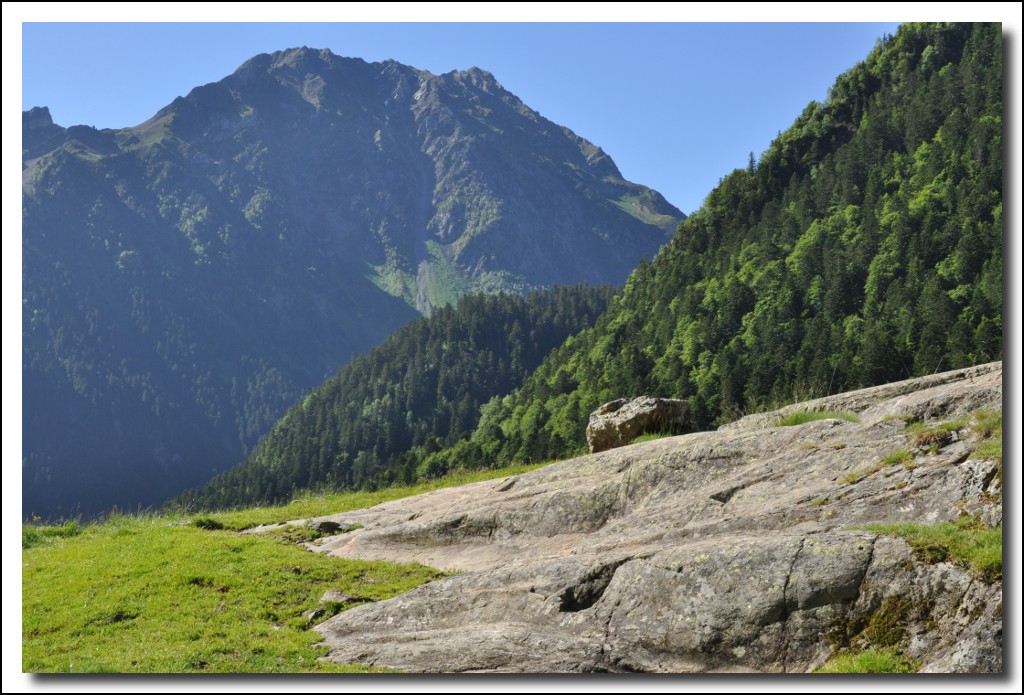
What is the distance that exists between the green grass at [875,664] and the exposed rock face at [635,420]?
16.1 metres

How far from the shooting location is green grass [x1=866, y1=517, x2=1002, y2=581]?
13562 millimetres

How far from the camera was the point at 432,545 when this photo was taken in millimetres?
23500

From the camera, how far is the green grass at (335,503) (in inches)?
1256

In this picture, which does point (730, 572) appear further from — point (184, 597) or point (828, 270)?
point (828, 270)

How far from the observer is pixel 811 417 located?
2161 centimetres

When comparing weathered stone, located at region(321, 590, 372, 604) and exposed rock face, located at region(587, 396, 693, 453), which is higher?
exposed rock face, located at region(587, 396, 693, 453)

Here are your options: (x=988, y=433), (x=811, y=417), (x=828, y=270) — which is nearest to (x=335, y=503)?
(x=811, y=417)

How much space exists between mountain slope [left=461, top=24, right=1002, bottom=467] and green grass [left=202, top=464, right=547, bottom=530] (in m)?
13.6

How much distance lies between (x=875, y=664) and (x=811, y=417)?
934cm

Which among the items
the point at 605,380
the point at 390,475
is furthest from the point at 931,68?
the point at 390,475

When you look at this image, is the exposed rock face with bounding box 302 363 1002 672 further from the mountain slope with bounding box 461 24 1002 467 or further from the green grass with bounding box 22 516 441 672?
the mountain slope with bounding box 461 24 1002 467

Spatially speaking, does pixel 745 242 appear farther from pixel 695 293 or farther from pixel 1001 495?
→ pixel 1001 495

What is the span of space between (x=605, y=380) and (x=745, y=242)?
21142 millimetres

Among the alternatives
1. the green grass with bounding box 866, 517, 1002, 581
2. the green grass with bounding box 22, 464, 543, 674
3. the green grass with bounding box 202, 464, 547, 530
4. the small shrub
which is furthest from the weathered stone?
the green grass with bounding box 202, 464, 547, 530
